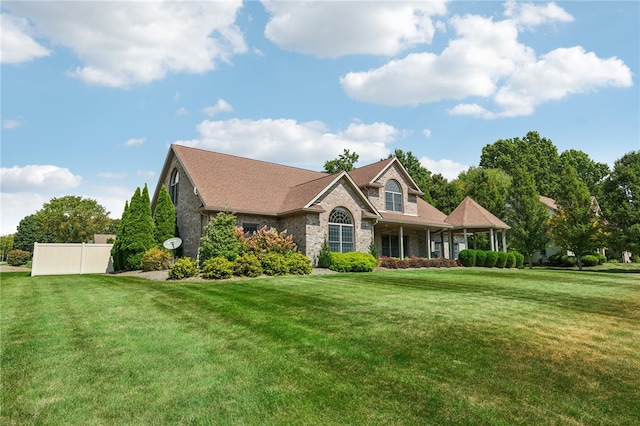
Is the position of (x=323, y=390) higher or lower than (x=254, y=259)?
lower

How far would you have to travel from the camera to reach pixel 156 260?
20.6 metres

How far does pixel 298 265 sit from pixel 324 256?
287 centimetres

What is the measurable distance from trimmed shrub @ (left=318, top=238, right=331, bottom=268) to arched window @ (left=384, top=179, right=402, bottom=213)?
8110 mm

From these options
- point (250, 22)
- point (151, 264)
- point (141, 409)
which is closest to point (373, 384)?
point (141, 409)

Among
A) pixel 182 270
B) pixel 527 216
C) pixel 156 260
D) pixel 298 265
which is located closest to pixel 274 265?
pixel 298 265

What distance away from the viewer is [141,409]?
13.3 feet

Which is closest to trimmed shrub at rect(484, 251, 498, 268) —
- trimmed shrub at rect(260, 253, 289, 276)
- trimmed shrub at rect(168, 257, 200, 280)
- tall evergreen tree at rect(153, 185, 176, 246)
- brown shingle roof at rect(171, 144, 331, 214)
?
brown shingle roof at rect(171, 144, 331, 214)

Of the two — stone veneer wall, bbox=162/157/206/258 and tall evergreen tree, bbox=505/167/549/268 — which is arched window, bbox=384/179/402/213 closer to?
tall evergreen tree, bbox=505/167/549/268

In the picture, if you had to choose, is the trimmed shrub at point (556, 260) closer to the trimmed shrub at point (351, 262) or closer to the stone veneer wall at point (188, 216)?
the trimmed shrub at point (351, 262)

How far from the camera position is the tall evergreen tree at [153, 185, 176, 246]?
74.7 ft

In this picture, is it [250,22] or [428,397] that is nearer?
[428,397]

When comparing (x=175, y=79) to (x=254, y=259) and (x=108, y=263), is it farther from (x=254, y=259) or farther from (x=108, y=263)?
(x=108, y=263)

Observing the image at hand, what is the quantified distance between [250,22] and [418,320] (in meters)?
→ 10.9

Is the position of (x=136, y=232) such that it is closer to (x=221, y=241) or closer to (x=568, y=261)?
(x=221, y=241)
